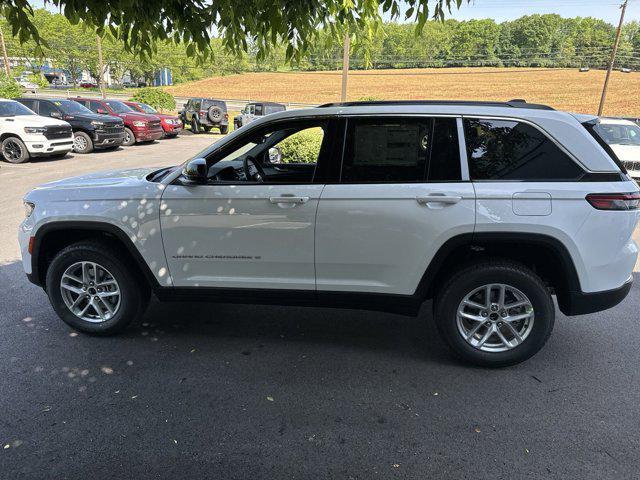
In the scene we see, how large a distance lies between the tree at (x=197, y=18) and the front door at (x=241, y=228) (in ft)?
2.24

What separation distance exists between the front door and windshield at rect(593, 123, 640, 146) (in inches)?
378

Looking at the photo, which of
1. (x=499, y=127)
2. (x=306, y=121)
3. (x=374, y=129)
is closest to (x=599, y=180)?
(x=499, y=127)

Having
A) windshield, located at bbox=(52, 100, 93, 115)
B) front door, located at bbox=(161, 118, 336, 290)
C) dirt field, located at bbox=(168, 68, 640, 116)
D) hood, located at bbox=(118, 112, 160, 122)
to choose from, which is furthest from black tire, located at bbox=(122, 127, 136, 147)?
dirt field, located at bbox=(168, 68, 640, 116)

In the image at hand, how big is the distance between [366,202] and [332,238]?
0.35 m

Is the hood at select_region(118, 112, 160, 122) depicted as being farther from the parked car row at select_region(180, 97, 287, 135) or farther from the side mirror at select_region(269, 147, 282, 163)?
the side mirror at select_region(269, 147, 282, 163)

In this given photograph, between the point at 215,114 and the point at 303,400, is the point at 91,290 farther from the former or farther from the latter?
the point at 215,114

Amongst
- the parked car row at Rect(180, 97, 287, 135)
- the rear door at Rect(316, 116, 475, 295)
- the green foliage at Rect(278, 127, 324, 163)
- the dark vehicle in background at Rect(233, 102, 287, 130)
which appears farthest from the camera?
the parked car row at Rect(180, 97, 287, 135)

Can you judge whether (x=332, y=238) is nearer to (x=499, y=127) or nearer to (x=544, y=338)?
(x=499, y=127)

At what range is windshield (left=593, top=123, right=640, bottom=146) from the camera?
10.5 m

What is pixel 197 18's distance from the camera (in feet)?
9.37

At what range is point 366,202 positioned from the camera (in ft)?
10.7

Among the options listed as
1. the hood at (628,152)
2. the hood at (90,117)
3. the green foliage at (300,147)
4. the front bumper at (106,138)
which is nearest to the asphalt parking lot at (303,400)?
the green foliage at (300,147)

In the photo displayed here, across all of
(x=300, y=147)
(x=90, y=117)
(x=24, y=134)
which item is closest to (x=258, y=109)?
(x=90, y=117)

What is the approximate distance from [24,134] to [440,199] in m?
13.5
